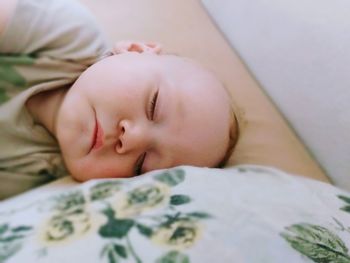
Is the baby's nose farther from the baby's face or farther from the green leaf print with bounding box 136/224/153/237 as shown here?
the green leaf print with bounding box 136/224/153/237

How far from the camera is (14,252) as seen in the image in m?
0.53

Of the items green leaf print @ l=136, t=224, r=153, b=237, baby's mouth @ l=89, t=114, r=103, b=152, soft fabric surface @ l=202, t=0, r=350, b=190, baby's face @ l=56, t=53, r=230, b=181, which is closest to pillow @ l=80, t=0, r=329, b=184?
soft fabric surface @ l=202, t=0, r=350, b=190

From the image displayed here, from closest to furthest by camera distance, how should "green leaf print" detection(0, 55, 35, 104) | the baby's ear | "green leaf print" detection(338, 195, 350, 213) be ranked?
1. "green leaf print" detection(338, 195, 350, 213)
2. "green leaf print" detection(0, 55, 35, 104)
3. the baby's ear

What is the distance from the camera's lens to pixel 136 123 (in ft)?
2.67

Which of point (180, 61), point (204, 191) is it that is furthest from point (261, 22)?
point (204, 191)

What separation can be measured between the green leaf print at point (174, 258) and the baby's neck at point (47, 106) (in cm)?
44

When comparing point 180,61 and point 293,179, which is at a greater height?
point 180,61

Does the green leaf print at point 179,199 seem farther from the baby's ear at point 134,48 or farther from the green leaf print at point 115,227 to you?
the baby's ear at point 134,48

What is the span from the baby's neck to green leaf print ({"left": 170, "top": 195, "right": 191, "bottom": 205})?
35 cm

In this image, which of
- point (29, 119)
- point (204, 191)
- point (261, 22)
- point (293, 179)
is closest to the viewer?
point (204, 191)

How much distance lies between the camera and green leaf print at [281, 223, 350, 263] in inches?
22.8

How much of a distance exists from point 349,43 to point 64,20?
478 millimetres

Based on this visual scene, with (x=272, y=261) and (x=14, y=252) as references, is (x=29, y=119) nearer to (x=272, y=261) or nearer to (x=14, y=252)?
(x=14, y=252)

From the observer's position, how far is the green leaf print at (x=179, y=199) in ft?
1.98
